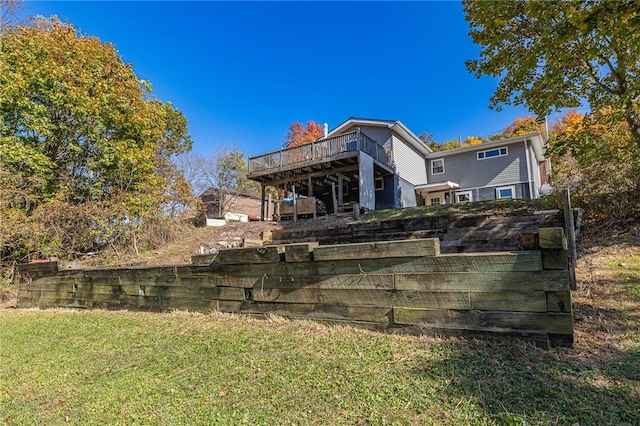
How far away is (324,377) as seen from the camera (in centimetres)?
214

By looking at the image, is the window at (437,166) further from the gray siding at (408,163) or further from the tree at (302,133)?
the tree at (302,133)

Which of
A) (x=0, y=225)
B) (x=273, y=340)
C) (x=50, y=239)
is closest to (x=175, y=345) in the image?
(x=273, y=340)

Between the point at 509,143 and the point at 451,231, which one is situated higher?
the point at 509,143

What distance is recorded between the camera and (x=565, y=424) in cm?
149

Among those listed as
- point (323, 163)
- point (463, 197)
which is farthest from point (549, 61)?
point (463, 197)

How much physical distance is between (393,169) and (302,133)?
18610 millimetres

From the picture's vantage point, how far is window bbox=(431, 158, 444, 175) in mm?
19203

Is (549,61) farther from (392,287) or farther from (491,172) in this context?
(491,172)

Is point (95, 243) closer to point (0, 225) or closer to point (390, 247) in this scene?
point (0, 225)

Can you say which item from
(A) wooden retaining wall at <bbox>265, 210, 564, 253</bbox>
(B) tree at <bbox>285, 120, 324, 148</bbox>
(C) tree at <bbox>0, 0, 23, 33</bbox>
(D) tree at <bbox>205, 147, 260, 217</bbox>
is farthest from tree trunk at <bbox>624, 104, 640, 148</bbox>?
(B) tree at <bbox>285, 120, 324, 148</bbox>

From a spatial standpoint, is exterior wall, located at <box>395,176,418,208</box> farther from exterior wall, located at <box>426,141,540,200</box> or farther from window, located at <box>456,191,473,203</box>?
exterior wall, located at <box>426,141,540,200</box>

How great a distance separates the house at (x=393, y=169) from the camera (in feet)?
46.5

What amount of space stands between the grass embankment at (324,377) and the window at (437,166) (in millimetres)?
16816

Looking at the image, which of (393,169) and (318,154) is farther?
(393,169)
